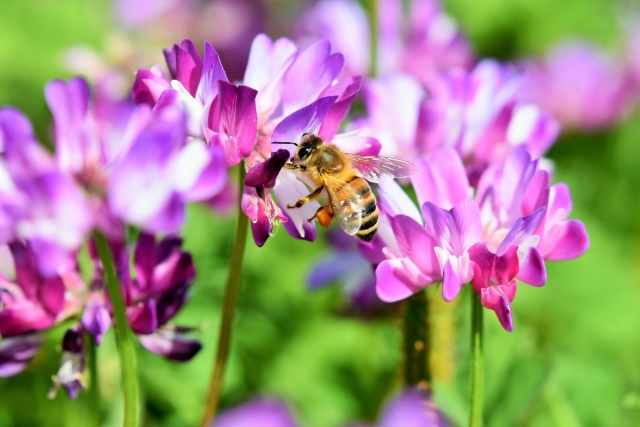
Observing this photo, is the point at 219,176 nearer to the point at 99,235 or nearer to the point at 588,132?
the point at 99,235

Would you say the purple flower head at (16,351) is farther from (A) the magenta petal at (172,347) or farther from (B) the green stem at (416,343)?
(B) the green stem at (416,343)

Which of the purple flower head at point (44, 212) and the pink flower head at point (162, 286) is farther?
the pink flower head at point (162, 286)

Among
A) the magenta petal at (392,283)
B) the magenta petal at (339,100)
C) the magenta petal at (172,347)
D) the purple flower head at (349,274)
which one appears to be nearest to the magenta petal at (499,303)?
the magenta petal at (392,283)

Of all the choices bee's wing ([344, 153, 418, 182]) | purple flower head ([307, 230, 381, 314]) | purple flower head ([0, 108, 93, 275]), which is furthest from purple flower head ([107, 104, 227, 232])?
purple flower head ([307, 230, 381, 314])

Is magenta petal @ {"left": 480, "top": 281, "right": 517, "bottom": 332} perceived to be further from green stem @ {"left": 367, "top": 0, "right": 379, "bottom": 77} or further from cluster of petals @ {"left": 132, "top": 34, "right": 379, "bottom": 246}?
green stem @ {"left": 367, "top": 0, "right": 379, "bottom": 77}

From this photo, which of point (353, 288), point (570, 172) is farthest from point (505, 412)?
point (570, 172)

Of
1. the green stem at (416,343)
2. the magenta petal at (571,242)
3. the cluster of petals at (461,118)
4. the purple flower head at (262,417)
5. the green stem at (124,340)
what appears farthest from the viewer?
the cluster of petals at (461,118)
